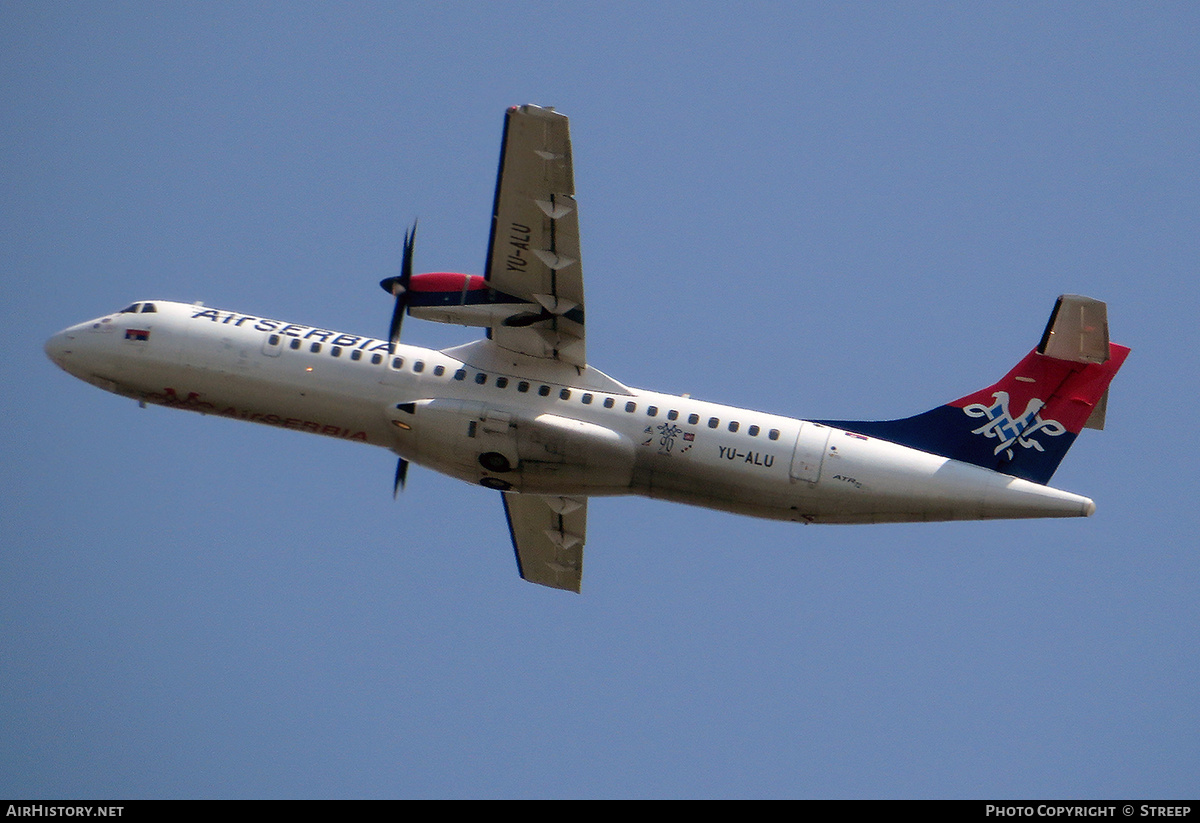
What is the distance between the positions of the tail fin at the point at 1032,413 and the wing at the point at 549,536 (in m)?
6.44

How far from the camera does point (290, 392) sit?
82.4ft

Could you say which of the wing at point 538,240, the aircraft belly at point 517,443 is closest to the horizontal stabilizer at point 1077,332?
the aircraft belly at point 517,443

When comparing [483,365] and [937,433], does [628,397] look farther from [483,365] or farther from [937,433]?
[937,433]

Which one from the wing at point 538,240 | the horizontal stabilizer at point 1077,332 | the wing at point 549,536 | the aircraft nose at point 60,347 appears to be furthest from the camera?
the wing at point 549,536

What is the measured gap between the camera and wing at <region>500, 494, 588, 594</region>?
2745 cm

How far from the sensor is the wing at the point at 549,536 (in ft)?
90.1

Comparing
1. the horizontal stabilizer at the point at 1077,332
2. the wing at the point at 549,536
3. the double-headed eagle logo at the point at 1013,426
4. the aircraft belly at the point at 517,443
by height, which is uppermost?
the horizontal stabilizer at the point at 1077,332

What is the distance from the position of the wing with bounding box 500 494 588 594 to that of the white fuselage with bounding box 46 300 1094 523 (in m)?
2.69

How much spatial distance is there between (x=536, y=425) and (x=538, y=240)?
3.40 meters

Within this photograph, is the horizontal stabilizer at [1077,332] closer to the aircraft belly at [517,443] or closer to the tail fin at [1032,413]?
the tail fin at [1032,413]

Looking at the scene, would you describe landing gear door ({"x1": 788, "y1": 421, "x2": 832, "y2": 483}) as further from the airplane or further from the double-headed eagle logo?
the double-headed eagle logo
